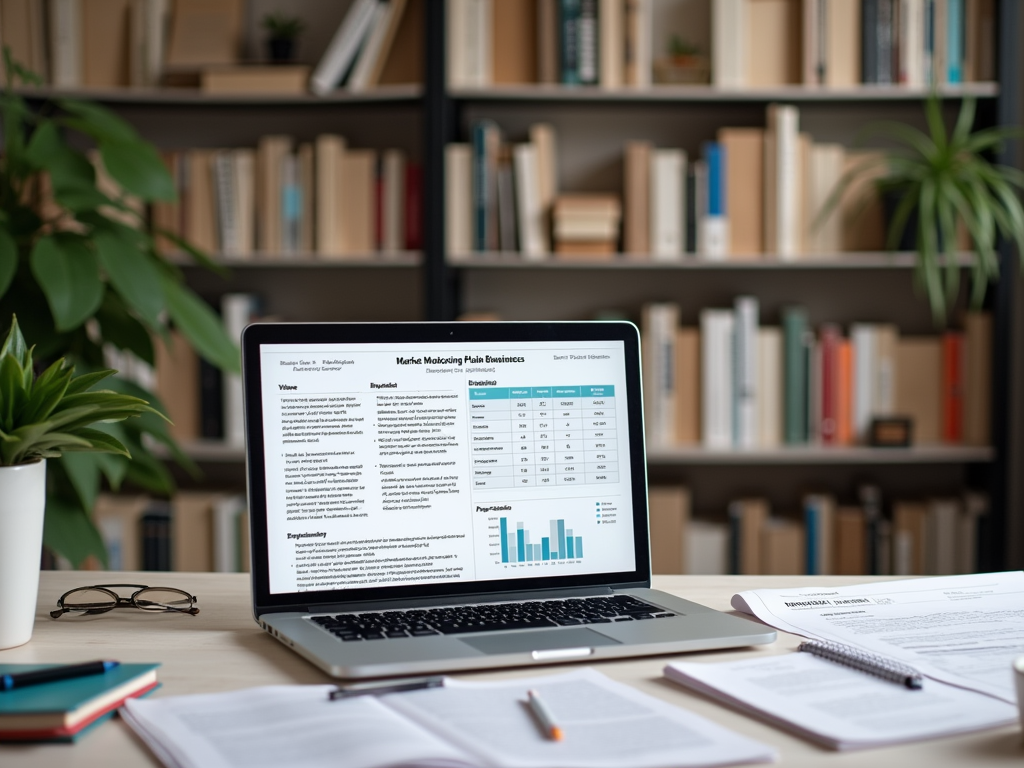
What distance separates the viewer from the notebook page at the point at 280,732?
631 millimetres

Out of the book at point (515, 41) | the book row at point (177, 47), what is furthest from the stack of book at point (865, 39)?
the book row at point (177, 47)

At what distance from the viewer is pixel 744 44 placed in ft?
8.75

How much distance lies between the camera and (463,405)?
40.8 inches

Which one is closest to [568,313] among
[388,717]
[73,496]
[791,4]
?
[791,4]

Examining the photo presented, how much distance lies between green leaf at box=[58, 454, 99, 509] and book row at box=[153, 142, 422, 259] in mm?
1051

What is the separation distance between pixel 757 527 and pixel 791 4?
1356mm

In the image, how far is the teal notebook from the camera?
2.23 ft

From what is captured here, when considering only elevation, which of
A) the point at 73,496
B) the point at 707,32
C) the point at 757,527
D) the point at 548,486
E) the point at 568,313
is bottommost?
the point at 757,527

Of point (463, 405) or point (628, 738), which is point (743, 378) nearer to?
point (463, 405)

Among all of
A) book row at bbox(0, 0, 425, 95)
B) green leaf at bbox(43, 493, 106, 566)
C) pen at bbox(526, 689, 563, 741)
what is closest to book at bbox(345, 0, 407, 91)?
book row at bbox(0, 0, 425, 95)

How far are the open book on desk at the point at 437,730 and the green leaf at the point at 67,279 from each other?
1.11m

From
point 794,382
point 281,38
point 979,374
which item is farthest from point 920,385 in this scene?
point 281,38

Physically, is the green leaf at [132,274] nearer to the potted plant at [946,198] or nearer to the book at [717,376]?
the book at [717,376]

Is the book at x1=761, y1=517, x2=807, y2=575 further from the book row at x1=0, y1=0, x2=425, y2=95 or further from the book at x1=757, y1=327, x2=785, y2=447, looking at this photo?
the book row at x1=0, y1=0, x2=425, y2=95
